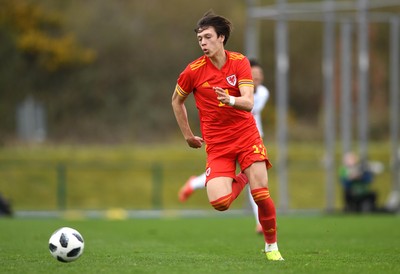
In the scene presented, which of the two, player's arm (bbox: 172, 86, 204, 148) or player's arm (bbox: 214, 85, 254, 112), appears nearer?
player's arm (bbox: 214, 85, 254, 112)

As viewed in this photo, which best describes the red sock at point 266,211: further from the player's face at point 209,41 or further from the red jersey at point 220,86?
the player's face at point 209,41

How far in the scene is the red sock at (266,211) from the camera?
894 centimetres

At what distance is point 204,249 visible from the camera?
1092cm

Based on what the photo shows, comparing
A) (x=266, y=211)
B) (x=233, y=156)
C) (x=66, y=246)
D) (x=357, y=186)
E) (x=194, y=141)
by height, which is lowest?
(x=357, y=186)

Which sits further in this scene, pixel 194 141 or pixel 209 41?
pixel 194 141

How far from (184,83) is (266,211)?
1.48 metres

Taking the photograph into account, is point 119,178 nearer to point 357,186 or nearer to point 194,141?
point 357,186

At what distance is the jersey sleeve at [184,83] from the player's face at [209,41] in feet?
0.90

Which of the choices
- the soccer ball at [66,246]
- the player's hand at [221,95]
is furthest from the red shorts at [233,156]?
the soccer ball at [66,246]

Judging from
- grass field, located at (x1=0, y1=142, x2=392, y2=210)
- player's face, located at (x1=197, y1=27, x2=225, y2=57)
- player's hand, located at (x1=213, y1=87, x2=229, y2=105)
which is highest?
player's face, located at (x1=197, y1=27, x2=225, y2=57)

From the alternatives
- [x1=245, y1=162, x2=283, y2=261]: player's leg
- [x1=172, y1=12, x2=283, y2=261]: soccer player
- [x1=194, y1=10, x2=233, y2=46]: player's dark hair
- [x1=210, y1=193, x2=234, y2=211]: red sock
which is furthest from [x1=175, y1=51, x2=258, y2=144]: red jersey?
[x1=210, y1=193, x2=234, y2=211]: red sock

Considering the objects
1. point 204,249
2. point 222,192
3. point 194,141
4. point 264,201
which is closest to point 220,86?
point 194,141

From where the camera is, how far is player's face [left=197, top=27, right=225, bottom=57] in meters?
9.02

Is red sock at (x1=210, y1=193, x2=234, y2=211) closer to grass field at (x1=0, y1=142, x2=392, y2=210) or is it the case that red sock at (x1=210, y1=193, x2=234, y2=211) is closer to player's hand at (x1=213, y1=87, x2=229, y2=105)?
player's hand at (x1=213, y1=87, x2=229, y2=105)
